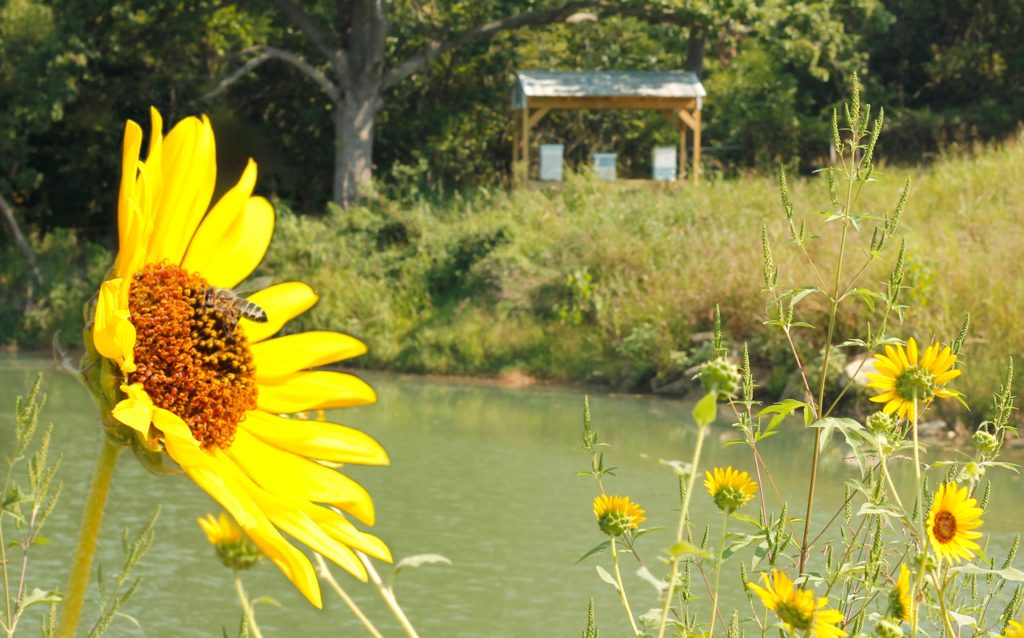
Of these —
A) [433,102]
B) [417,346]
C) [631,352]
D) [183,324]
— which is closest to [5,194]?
[433,102]

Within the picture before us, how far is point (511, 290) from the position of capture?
16219 millimetres

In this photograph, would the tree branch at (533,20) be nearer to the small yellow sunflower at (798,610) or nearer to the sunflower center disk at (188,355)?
the small yellow sunflower at (798,610)

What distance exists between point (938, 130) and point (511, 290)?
8664 mm

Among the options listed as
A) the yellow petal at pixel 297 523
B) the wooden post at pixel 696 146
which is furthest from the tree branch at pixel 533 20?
the yellow petal at pixel 297 523

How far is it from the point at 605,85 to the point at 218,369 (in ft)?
65.9

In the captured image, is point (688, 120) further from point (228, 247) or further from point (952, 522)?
point (228, 247)

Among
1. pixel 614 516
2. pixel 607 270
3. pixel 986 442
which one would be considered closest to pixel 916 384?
pixel 986 442

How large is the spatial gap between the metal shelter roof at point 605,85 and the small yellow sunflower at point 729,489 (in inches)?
726

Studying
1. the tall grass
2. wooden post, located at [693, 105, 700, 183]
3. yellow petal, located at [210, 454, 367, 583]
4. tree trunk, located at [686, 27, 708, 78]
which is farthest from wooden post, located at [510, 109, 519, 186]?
yellow petal, located at [210, 454, 367, 583]

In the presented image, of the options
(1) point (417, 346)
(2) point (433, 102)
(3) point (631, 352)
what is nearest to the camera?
(3) point (631, 352)

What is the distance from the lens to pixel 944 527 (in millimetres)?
1802

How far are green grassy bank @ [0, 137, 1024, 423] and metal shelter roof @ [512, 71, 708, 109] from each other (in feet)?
5.74

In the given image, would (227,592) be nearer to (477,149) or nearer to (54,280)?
(54,280)

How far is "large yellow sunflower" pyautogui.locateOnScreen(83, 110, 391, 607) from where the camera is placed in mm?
1072
